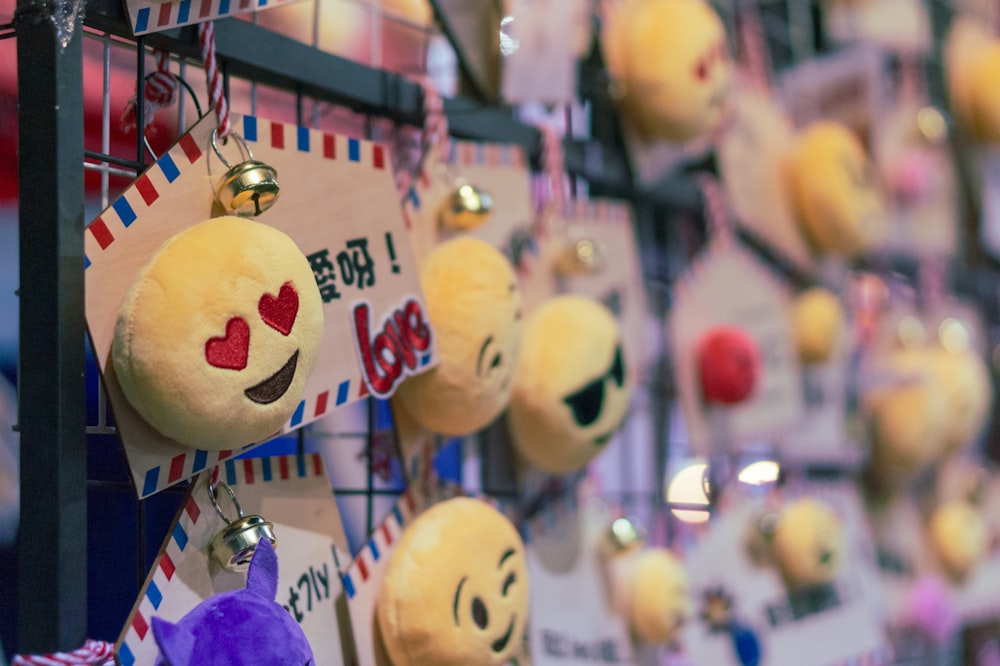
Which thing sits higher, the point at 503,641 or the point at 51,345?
the point at 51,345

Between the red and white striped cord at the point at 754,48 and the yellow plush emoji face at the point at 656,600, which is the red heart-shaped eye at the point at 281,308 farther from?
the red and white striped cord at the point at 754,48

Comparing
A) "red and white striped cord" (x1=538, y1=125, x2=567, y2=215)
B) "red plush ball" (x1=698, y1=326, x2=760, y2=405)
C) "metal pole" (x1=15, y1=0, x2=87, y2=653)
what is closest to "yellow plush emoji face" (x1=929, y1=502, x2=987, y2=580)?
"red plush ball" (x1=698, y1=326, x2=760, y2=405)

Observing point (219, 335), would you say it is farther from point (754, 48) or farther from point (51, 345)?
point (754, 48)

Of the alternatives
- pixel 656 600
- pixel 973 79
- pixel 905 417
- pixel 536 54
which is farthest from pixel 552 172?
pixel 973 79

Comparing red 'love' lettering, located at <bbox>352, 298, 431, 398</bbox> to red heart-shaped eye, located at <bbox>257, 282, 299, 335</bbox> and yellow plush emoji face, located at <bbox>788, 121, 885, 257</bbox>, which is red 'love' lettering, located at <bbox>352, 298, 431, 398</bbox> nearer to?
red heart-shaped eye, located at <bbox>257, 282, 299, 335</bbox>

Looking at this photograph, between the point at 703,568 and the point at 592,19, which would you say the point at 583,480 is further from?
the point at 592,19

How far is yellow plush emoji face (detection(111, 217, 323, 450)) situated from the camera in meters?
0.48

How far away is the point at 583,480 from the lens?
0.90 m

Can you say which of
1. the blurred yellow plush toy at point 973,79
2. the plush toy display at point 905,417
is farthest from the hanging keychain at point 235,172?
the blurred yellow plush toy at point 973,79

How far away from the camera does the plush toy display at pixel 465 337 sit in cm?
69

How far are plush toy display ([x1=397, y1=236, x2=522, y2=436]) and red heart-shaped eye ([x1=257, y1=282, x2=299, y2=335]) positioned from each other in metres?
0.17

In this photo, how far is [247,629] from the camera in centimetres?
51

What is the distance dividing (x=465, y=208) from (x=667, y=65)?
1.01 ft

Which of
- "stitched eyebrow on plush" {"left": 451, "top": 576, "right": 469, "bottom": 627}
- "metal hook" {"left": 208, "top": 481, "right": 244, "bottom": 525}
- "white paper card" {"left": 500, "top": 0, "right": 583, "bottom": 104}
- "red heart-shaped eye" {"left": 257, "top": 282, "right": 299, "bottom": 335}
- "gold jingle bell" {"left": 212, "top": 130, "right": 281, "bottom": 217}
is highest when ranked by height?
"white paper card" {"left": 500, "top": 0, "right": 583, "bottom": 104}
